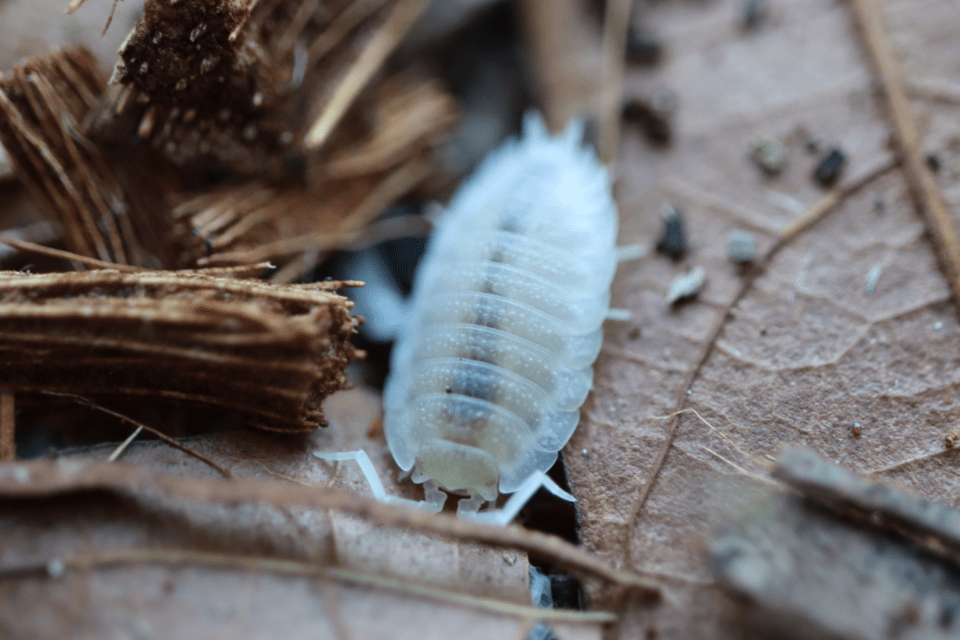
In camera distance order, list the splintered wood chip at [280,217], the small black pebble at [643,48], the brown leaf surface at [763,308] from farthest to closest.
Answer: the small black pebble at [643,48] → the splintered wood chip at [280,217] → the brown leaf surface at [763,308]

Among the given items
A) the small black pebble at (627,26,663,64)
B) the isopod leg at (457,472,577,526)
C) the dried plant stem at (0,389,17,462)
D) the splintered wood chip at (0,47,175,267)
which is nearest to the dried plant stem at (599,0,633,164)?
the small black pebble at (627,26,663,64)

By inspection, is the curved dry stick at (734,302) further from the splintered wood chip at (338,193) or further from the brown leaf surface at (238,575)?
the splintered wood chip at (338,193)

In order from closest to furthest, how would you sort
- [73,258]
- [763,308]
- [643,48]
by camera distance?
[73,258] < [763,308] < [643,48]

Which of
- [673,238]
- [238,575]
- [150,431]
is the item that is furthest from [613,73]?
[238,575]

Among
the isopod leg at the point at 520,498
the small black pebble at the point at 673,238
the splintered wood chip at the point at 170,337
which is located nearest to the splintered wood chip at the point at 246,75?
the splintered wood chip at the point at 170,337

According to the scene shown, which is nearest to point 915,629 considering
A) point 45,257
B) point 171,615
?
point 171,615

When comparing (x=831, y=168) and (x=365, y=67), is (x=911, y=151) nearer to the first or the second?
(x=831, y=168)

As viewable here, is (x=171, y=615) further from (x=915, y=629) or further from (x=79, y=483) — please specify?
(x=915, y=629)
